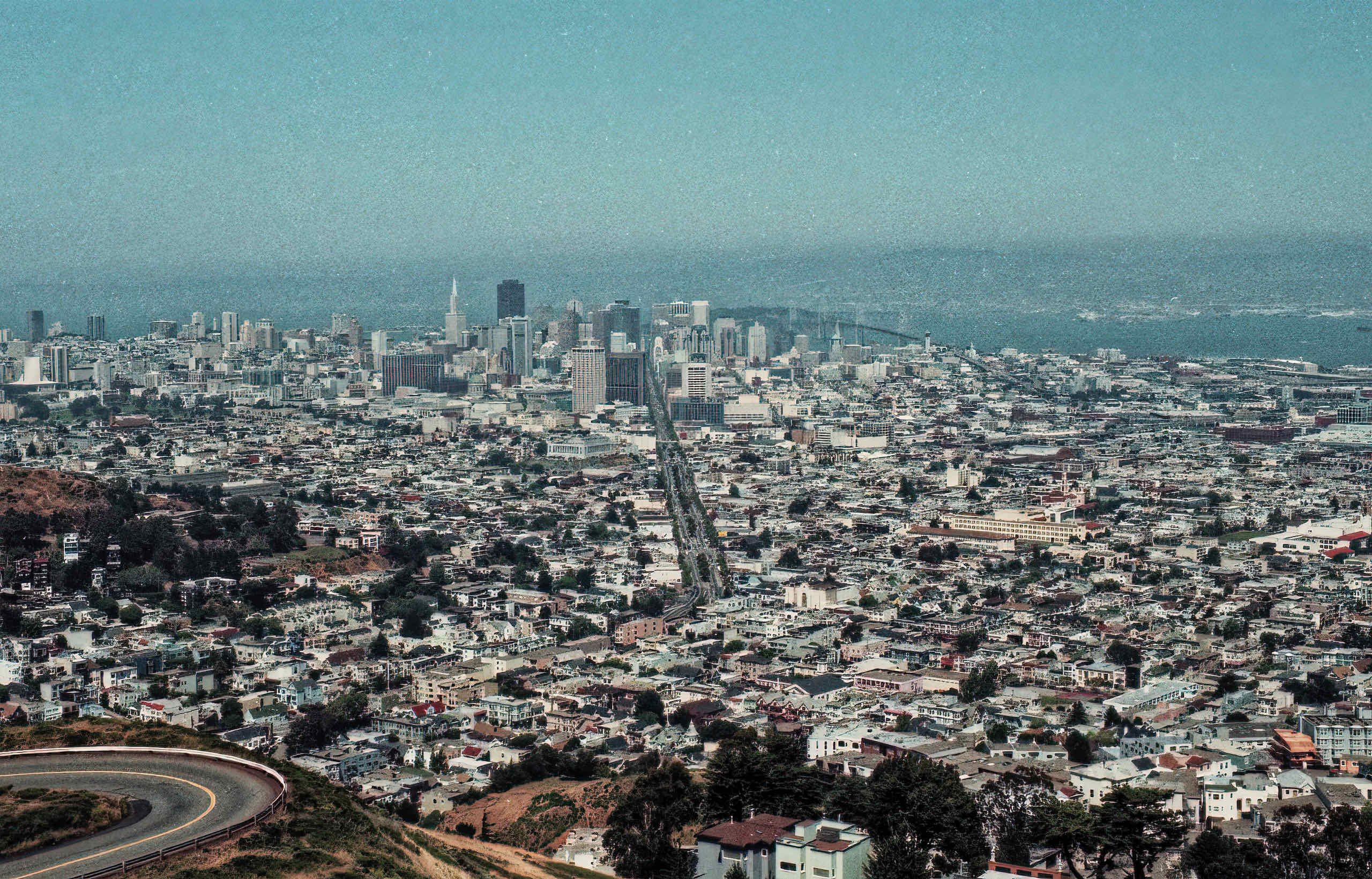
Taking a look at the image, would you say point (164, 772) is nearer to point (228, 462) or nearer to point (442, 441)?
point (228, 462)

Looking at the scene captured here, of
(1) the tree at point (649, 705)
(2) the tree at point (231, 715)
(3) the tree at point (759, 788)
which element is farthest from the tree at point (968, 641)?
(3) the tree at point (759, 788)

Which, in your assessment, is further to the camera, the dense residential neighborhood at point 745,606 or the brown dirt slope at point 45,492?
the brown dirt slope at point 45,492

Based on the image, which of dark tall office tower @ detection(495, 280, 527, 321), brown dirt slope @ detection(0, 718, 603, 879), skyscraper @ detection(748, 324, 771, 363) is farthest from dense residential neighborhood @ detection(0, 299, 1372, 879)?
dark tall office tower @ detection(495, 280, 527, 321)

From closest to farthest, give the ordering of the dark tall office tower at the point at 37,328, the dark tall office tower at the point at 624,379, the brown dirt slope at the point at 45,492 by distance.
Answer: the brown dirt slope at the point at 45,492
the dark tall office tower at the point at 624,379
the dark tall office tower at the point at 37,328

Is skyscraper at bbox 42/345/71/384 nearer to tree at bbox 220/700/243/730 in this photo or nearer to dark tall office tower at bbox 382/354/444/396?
dark tall office tower at bbox 382/354/444/396

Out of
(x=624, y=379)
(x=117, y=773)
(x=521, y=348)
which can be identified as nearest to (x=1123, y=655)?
(x=117, y=773)

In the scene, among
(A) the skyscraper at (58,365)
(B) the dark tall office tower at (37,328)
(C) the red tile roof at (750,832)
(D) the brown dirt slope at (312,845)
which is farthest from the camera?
(B) the dark tall office tower at (37,328)

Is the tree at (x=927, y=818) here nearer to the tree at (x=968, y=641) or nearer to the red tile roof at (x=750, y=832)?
the red tile roof at (x=750, y=832)
